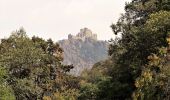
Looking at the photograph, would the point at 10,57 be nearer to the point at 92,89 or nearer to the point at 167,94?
the point at 92,89

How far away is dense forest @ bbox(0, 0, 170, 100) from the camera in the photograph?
43.1 m

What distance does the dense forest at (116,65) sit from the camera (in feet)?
141

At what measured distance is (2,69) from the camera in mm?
54281

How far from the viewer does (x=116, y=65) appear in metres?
59.0

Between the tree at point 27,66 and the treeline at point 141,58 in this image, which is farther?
the tree at point 27,66

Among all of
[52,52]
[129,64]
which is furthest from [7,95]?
[52,52]

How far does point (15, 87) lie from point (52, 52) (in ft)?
45.2

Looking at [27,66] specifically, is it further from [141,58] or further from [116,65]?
[141,58]

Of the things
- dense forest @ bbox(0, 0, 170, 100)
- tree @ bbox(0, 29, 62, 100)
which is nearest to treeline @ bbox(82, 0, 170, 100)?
dense forest @ bbox(0, 0, 170, 100)

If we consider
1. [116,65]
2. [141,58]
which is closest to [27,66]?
[116,65]

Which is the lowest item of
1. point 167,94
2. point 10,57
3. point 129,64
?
point 167,94

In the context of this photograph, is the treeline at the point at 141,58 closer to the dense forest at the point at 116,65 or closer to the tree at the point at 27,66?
the dense forest at the point at 116,65

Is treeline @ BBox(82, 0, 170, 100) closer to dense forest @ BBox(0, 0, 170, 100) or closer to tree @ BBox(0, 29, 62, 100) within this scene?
dense forest @ BBox(0, 0, 170, 100)

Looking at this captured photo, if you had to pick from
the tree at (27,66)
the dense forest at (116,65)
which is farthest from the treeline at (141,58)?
the tree at (27,66)
